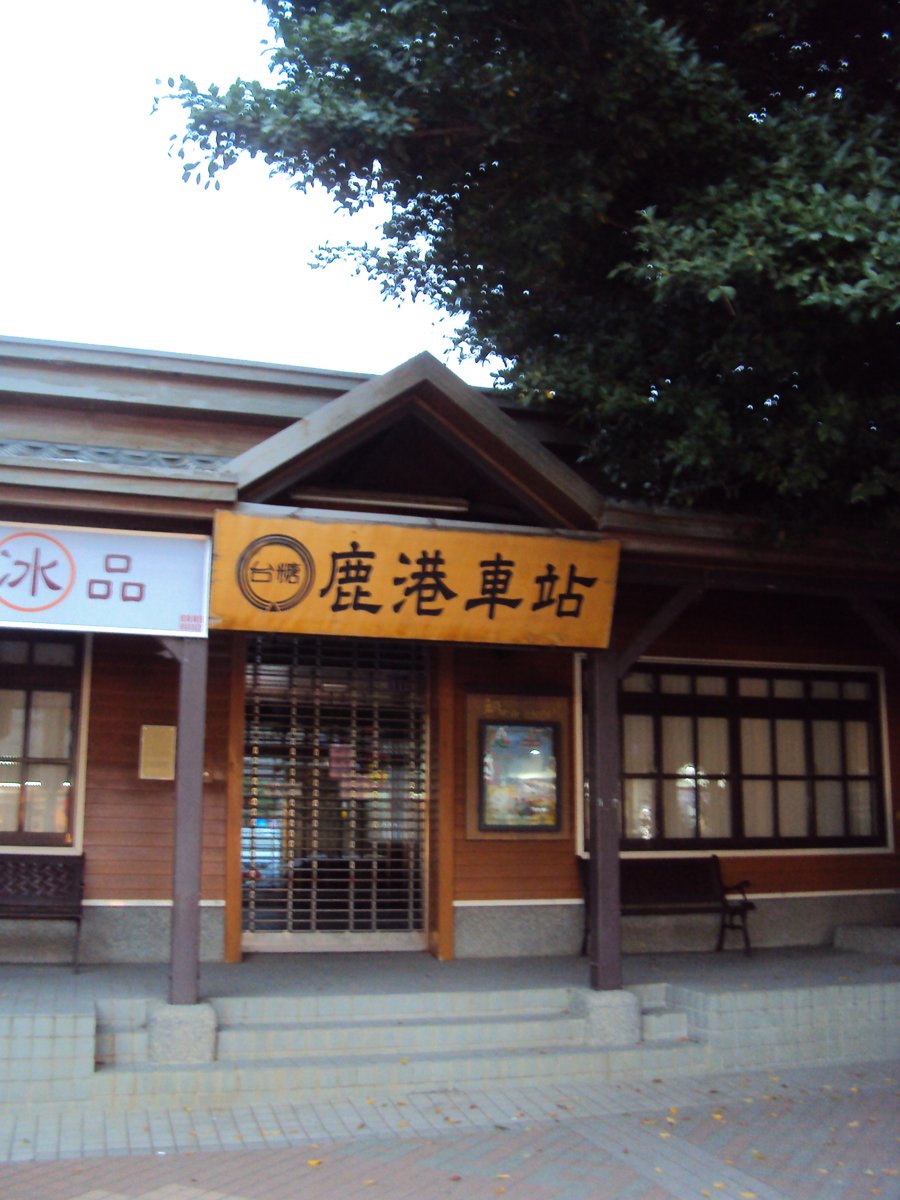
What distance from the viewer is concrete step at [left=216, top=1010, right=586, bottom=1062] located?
7527 mm

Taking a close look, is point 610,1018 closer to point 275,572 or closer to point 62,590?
point 275,572

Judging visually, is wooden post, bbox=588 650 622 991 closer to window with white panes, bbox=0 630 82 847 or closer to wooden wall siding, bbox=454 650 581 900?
wooden wall siding, bbox=454 650 581 900

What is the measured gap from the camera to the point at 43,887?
8.87 meters

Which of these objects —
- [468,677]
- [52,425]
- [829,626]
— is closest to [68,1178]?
[468,677]

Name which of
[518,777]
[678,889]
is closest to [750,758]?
[678,889]

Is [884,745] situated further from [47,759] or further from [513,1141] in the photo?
[47,759]

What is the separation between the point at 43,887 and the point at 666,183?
21.6 feet

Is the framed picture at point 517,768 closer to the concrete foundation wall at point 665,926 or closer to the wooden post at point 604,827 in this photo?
the concrete foundation wall at point 665,926

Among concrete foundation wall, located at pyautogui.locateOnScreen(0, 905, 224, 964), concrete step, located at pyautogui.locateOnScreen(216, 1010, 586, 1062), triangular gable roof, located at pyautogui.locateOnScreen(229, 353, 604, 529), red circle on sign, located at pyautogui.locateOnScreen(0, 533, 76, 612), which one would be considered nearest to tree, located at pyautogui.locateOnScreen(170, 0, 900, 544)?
triangular gable roof, located at pyautogui.locateOnScreen(229, 353, 604, 529)

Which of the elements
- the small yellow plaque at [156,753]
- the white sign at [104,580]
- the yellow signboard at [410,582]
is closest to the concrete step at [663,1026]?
the yellow signboard at [410,582]

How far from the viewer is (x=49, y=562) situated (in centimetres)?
729

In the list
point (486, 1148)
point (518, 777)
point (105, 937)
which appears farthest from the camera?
point (518, 777)

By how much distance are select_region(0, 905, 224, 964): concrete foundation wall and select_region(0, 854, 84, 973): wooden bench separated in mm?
141

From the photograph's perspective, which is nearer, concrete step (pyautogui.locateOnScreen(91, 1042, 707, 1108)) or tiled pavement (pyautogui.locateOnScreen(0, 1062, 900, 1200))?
tiled pavement (pyautogui.locateOnScreen(0, 1062, 900, 1200))
